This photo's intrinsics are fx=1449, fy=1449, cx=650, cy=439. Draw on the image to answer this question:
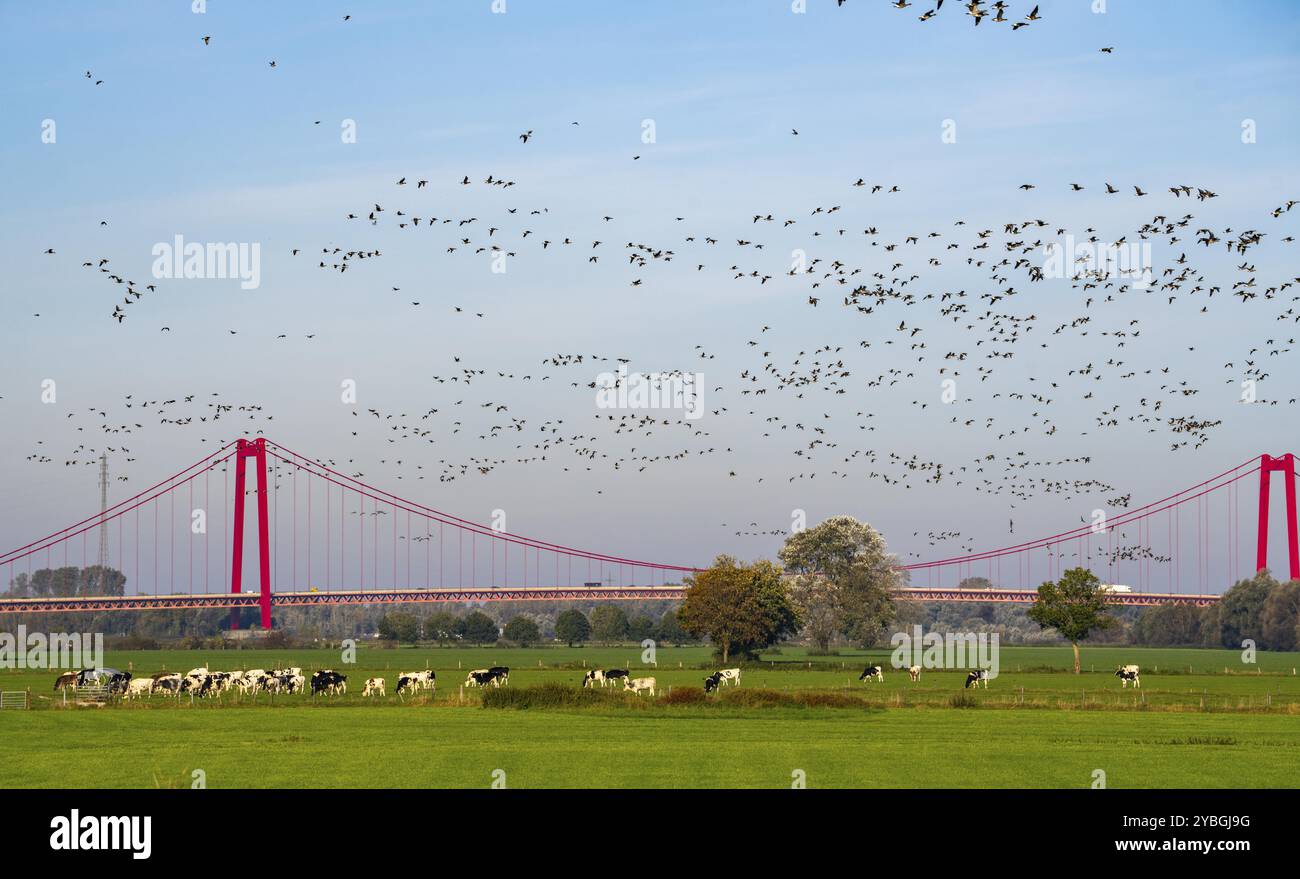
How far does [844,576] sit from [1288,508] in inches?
3235

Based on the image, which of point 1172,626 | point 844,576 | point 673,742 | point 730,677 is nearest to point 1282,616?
point 1172,626

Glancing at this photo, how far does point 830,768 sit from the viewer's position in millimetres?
32406

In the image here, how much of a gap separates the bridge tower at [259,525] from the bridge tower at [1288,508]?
109157 millimetres

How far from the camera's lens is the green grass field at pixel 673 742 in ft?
101

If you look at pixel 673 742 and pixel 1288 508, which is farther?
pixel 1288 508

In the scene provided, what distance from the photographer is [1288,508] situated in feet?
567

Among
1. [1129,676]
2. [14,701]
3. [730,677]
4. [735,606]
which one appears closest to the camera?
[14,701]

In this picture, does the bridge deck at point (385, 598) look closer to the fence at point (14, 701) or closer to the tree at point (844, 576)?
the tree at point (844, 576)

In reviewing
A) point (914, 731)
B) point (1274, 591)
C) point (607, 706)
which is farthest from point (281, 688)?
point (1274, 591)

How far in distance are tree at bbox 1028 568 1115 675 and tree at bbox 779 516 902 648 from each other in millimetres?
21113

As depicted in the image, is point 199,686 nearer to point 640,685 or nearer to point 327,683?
point 327,683

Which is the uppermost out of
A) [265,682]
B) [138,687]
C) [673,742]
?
[673,742]

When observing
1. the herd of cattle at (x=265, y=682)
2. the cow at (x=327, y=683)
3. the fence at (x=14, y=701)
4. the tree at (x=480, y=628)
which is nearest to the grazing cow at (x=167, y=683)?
the herd of cattle at (x=265, y=682)
